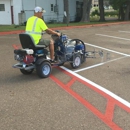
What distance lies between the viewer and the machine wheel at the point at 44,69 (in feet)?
19.1

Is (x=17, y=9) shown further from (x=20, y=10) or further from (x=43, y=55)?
(x=43, y=55)

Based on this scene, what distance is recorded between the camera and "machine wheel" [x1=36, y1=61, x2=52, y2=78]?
19.1 ft

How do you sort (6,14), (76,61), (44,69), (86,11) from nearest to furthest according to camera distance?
(44,69)
(76,61)
(6,14)
(86,11)

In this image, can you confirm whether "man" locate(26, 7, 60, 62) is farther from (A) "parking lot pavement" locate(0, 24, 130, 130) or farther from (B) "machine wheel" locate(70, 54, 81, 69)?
(B) "machine wheel" locate(70, 54, 81, 69)

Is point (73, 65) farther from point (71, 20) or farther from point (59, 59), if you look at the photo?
point (71, 20)

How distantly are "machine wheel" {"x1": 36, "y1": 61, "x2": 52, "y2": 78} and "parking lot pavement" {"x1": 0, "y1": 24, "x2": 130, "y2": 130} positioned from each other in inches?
5.6

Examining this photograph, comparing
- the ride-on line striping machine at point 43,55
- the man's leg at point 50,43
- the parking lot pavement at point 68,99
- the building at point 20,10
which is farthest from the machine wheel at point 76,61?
the building at point 20,10

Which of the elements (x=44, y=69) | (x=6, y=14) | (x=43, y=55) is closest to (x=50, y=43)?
(x=43, y=55)

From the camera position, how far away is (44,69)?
234 inches

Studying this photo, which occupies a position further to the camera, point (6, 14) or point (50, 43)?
point (6, 14)

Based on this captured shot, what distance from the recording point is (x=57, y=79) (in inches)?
233

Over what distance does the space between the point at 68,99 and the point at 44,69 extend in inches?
61.7

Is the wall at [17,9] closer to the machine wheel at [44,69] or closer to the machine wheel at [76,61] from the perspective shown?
the machine wheel at [76,61]

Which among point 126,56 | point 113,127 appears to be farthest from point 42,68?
point 126,56
